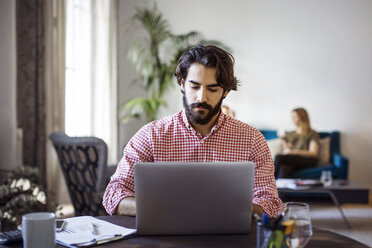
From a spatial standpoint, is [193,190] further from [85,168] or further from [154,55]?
[154,55]

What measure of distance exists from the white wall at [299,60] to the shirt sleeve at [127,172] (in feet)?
12.5

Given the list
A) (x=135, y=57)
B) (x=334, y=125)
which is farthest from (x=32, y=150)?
(x=334, y=125)

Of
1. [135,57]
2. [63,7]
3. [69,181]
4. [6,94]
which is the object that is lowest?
[69,181]

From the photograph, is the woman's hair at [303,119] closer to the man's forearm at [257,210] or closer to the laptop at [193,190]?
the man's forearm at [257,210]

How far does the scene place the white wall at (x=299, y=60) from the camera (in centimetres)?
536

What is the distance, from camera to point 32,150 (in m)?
3.77

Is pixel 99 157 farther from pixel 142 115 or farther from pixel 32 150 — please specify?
pixel 142 115

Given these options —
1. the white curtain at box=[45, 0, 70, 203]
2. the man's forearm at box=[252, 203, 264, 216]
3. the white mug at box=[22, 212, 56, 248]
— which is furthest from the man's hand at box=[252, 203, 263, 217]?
the white curtain at box=[45, 0, 70, 203]

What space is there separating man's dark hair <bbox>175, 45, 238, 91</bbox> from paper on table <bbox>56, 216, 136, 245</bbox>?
Result: 26.8 inches

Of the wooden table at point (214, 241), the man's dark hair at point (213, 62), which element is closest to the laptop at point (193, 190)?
the wooden table at point (214, 241)

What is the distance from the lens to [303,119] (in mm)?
5004

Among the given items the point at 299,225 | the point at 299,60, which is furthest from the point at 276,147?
the point at 299,225

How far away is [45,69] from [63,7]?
715mm

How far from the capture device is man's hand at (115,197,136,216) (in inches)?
55.8
